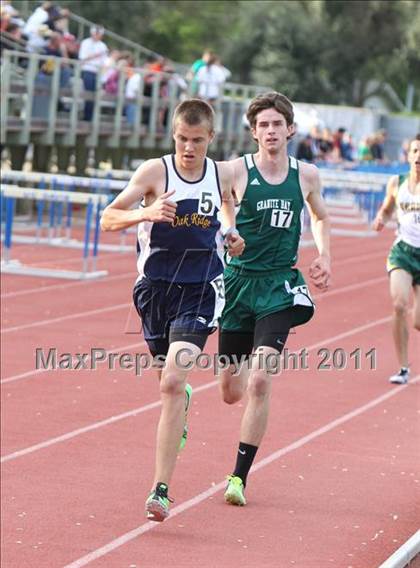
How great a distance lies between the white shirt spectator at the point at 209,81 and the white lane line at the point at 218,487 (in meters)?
17.0

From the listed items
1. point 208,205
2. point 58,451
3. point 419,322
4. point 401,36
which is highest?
point 401,36

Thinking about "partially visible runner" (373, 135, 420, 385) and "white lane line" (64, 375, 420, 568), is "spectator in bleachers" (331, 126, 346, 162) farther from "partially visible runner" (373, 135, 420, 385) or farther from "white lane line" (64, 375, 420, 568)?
"partially visible runner" (373, 135, 420, 385)

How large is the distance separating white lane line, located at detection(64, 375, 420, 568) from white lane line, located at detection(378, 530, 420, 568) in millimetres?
1715

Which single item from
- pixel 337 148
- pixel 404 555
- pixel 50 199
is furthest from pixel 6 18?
pixel 337 148

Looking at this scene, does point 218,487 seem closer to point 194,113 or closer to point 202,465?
point 202,465

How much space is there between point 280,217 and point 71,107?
1684 cm

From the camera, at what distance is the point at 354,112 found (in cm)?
5325

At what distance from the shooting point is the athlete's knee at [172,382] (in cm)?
664

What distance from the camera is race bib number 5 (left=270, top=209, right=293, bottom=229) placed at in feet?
23.9

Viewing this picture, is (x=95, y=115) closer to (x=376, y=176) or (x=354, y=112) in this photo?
(x=376, y=176)

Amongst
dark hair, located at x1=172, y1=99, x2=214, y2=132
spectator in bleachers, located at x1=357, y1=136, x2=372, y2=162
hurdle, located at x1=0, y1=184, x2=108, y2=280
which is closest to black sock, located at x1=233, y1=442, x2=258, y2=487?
dark hair, located at x1=172, y1=99, x2=214, y2=132

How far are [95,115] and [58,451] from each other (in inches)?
618

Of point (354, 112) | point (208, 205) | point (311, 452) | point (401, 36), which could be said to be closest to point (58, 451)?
point (311, 452)

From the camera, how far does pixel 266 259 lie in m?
7.40
